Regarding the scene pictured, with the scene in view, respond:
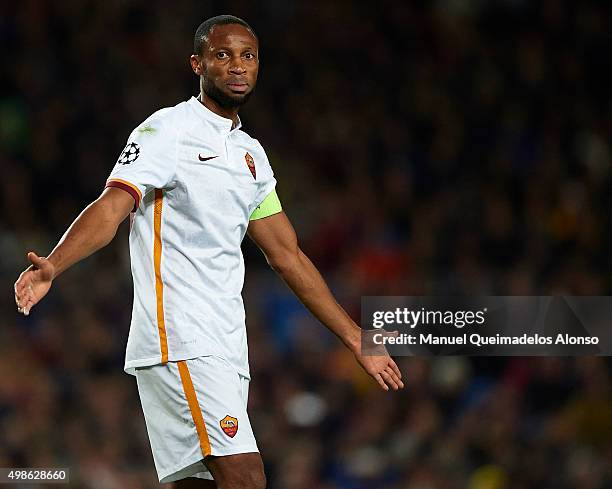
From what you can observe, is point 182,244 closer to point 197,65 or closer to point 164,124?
point 164,124

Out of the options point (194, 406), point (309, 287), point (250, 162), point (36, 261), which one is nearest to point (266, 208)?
point (250, 162)

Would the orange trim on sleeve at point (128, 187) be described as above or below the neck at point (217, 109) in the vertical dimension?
below

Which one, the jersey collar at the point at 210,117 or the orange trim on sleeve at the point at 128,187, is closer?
the orange trim on sleeve at the point at 128,187

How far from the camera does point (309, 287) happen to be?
4066mm

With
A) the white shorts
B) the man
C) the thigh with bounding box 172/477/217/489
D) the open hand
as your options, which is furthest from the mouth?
the thigh with bounding box 172/477/217/489

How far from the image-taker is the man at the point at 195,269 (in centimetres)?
352

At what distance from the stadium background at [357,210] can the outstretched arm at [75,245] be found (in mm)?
3535

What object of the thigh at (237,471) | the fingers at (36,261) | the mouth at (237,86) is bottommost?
the thigh at (237,471)

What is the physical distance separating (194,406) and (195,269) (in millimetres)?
434

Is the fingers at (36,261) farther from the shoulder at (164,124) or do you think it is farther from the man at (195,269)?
the shoulder at (164,124)

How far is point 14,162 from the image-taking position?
9000 millimetres

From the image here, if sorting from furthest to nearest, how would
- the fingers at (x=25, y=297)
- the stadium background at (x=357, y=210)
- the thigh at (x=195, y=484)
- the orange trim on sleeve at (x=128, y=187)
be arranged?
the stadium background at (x=357, y=210) → the thigh at (x=195, y=484) → the orange trim on sleeve at (x=128, y=187) → the fingers at (x=25, y=297)

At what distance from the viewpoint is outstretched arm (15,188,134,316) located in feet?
9.75

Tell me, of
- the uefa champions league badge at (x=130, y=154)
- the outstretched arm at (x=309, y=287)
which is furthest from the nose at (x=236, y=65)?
the outstretched arm at (x=309, y=287)
